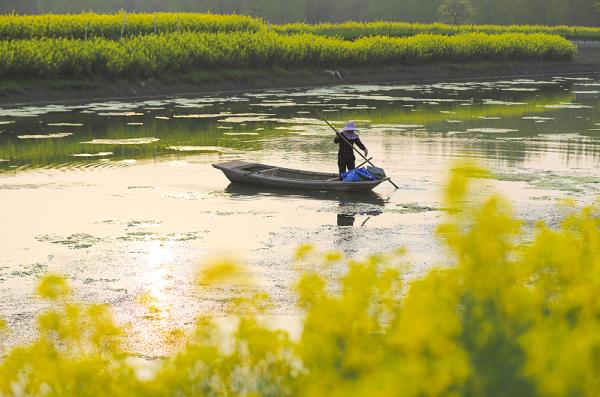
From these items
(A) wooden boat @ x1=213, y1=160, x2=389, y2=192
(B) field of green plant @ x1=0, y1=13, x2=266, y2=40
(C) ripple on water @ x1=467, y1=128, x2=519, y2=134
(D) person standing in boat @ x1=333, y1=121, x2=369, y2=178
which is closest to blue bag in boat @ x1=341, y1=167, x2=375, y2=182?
(A) wooden boat @ x1=213, y1=160, x2=389, y2=192

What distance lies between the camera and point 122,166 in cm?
2223

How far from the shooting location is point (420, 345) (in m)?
5.00

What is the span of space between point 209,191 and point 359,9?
101 meters

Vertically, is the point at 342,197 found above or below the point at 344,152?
below

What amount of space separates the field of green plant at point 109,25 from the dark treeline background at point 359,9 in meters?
55.1

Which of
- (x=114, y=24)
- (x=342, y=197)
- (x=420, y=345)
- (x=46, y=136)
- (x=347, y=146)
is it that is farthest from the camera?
(x=114, y=24)

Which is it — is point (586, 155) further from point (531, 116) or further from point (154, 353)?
point (154, 353)

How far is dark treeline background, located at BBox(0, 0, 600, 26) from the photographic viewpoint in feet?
361

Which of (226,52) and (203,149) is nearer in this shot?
(203,149)

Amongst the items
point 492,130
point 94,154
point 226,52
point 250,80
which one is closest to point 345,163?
point 94,154

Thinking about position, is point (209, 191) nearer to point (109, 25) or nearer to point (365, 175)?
point (365, 175)

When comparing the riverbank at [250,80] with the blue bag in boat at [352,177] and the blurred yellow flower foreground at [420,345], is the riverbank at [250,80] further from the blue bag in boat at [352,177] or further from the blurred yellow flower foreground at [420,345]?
the blurred yellow flower foreground at [420,345]

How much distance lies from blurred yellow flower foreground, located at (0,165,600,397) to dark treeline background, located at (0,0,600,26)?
103231 millimetres

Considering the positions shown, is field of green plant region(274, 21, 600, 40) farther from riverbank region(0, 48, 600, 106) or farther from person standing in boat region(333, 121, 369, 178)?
person standing in boat region(333, 121, 369, 178)
